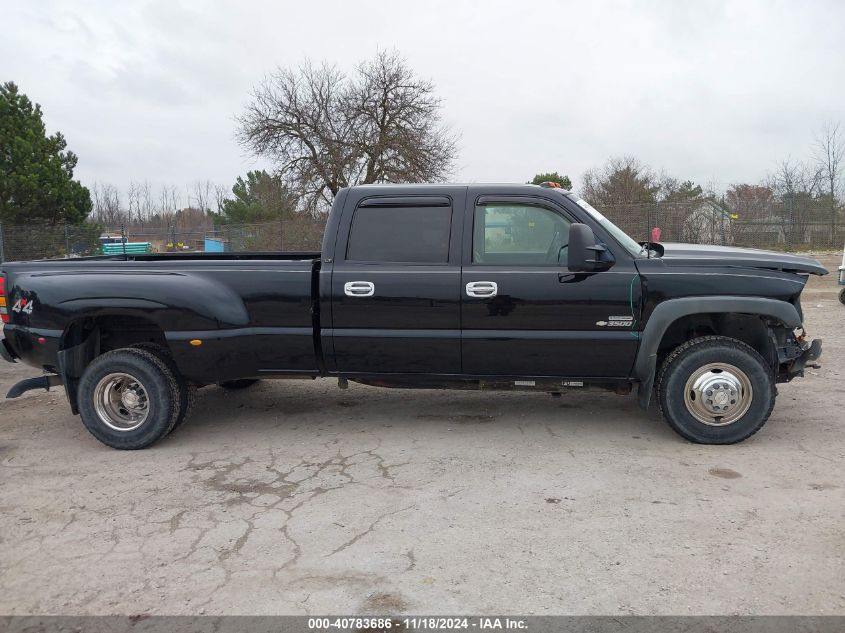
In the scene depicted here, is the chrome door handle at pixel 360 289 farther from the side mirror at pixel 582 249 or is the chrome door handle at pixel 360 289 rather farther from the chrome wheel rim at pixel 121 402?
the chrome wheel rim at pixel 121 402

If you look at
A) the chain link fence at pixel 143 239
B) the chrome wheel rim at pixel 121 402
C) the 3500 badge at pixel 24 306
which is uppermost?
the chain link fence at pixel 143 239

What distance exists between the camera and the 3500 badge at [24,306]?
4.92 meters

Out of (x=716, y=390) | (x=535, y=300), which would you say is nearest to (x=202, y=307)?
(x=535, y=300)

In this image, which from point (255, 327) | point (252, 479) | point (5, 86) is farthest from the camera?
point (5, 86)

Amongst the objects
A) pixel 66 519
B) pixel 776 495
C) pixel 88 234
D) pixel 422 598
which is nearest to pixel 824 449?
pixel 776 495

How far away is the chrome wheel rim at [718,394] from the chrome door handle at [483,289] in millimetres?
1536

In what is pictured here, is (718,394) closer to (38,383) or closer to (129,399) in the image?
(129,399)

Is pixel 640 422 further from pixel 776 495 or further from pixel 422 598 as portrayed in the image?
pixel 422 598

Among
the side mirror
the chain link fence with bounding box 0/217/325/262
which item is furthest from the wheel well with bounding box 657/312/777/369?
the chain link fence with bounding box 0/217/325/262

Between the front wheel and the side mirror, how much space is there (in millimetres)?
974

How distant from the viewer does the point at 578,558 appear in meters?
3.13

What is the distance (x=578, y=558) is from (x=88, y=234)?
79.3ft

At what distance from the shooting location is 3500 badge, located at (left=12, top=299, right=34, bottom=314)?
492 cm

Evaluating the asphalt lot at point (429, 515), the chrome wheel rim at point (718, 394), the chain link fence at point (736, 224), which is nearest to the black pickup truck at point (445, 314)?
the chrome wheel rim at point (718, 394)
